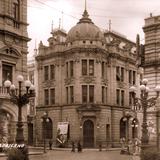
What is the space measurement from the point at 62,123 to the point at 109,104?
22.2 feet

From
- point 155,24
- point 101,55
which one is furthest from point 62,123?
point 155,24

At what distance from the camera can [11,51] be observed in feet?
113

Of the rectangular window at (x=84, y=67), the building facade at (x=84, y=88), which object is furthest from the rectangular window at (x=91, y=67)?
the rectangular window at (x=84, y=67)

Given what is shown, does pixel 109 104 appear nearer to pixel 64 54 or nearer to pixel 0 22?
pixel 64 54

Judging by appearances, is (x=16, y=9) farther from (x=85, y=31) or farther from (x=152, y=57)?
(x=85, y=31)

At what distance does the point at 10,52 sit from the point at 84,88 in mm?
26903

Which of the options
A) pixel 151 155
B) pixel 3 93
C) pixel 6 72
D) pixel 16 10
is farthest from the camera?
pixel 16 10

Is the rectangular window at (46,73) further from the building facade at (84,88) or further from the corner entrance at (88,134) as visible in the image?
the corner entrance at (88,134)

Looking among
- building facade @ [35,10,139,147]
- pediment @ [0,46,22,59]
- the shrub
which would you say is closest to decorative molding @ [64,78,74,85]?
building facade @ [35,10,139,147]

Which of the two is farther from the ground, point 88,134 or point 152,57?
point 152,57

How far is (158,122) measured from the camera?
35.8m

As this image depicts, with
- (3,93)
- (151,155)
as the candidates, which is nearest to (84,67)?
(3,93)

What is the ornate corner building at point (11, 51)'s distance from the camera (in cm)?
3331

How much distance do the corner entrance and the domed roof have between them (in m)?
11.0
